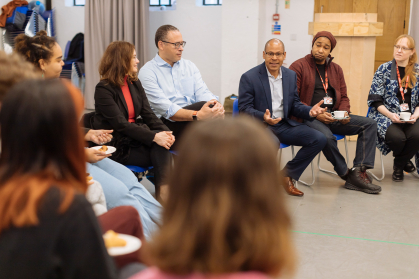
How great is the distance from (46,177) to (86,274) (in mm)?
230

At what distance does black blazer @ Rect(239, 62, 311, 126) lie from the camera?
3430mm

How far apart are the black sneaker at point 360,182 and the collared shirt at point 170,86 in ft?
4.57

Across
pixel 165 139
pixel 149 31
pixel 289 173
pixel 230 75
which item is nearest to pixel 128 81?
pixel 165 139

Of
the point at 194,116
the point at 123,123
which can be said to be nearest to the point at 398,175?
the point at 194,116

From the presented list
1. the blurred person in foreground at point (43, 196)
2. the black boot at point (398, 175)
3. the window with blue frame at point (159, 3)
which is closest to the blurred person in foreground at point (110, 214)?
the blurred person in foreground at point (43, 196)

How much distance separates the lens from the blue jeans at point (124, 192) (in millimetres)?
2012

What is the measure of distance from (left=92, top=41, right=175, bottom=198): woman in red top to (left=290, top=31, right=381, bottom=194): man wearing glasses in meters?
1.46

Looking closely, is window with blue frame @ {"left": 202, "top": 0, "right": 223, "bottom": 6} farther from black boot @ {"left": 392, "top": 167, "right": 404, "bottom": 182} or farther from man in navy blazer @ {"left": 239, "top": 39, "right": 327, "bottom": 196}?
A: black boot @ {"left": 392, "top": 167, "right": 404, "bottom": 182}

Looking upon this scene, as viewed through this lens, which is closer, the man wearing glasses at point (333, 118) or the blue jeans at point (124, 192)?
the blue jeans at point (124, 192)

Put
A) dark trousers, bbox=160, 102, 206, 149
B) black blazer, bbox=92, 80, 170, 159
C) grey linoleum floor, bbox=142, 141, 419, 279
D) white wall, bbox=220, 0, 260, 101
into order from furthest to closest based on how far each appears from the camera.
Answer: white wall, bbox=220, 0, 260, 101 < dark trousers, bbox=160, 102, 206, 149 < black blazer, bbox=92, 80, 170, 159 < grey linoleum floor, bbox=142, 141, 419, 279

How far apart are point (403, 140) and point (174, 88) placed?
2.06 metres

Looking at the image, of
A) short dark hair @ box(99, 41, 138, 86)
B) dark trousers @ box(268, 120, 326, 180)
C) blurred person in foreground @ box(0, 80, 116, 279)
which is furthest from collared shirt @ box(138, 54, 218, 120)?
blurred person in foreground @ box(0, 80, 116, 279)

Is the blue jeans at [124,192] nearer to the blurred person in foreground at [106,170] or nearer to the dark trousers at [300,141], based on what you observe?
the blurred person in foreground at [106,170]

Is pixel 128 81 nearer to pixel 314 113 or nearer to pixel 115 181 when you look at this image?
pixel 115 181
